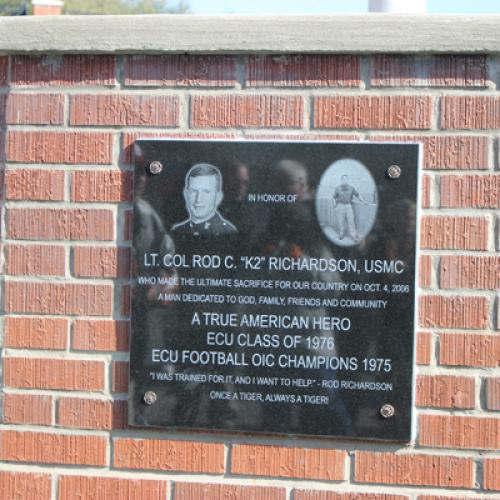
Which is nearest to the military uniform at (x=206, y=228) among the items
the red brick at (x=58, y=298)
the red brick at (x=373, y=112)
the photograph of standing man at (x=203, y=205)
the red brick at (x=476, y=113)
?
the photograph of standing man at (x=203, y=205)

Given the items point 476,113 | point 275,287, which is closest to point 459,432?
point 275,287

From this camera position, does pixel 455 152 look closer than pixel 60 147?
Yes

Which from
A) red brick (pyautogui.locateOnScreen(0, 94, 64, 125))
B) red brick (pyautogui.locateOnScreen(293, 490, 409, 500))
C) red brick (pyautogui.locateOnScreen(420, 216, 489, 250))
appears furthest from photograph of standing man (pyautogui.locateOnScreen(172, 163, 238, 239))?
red brick (pyautogui.locateOnScreen(293, 490, 409, 500))

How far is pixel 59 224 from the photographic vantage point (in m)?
2.86

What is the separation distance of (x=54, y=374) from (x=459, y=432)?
1229 millimetres

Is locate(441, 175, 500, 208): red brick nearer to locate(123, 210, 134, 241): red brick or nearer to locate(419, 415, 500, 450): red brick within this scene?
Result: locate(419, 415, 500, 450): red brick

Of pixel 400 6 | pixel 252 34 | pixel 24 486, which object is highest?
pixel 400 6

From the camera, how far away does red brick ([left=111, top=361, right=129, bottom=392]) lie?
111 inches

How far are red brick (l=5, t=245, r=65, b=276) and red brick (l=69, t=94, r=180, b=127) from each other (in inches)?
15.8

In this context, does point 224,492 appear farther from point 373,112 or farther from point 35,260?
point 373,112

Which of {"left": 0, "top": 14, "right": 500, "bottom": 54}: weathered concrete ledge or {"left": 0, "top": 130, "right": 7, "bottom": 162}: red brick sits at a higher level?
{"left": 0, "top": 14, "right": 500, "bottom": 54}: weathered concrete ledge

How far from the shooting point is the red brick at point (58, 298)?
9.29 ft

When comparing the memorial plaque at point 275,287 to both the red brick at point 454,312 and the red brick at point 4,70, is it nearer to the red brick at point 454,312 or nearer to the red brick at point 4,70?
the red brick at point 454,312

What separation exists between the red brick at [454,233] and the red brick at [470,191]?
4 centimetres
